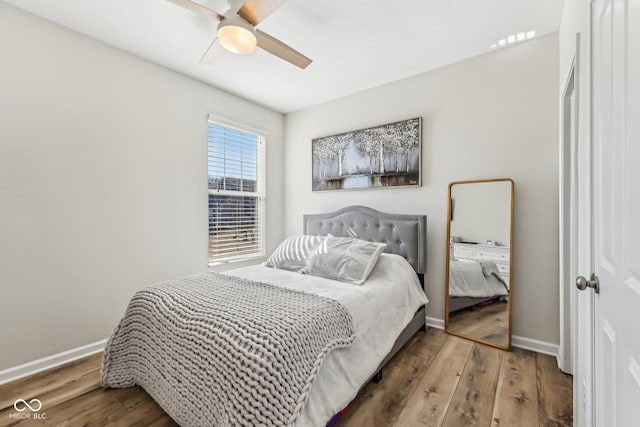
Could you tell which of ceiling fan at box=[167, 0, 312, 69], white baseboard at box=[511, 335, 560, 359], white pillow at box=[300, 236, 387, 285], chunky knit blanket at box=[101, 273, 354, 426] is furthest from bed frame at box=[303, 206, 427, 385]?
ceiling fan at box=[167, 0, 312, 69]

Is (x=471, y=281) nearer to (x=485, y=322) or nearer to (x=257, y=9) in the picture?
(x=485, y=322)

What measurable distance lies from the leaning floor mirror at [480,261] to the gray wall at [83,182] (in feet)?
8.59

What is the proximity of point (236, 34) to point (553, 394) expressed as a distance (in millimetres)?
2959

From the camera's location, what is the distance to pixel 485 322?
2541mm

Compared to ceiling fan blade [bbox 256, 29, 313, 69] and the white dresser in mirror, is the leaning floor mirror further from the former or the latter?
ceiling fan blade [bbox 256, 29, 313, 69]

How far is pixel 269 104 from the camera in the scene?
365cm

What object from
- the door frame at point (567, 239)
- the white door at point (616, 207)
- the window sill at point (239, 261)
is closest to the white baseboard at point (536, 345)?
the door frame at point (567, 239)

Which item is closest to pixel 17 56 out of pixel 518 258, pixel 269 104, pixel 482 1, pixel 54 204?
pixel 54 204

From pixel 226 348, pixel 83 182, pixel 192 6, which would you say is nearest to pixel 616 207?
pixel 226 348

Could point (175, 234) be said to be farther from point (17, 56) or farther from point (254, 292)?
point (17, 56)

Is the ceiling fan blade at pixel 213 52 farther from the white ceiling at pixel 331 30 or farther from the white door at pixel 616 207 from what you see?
the white door at pixel 616 207

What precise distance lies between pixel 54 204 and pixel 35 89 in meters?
0.84

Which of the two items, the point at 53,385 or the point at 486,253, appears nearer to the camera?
the point at 53,385

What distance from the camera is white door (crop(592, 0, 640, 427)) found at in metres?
0.72
